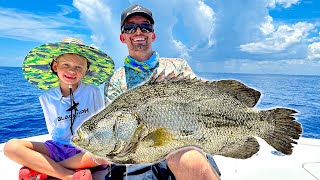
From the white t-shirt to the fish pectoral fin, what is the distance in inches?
71.8

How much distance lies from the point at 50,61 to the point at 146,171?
1816 millimetres

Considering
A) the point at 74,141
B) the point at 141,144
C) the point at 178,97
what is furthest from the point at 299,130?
the point at 74,141

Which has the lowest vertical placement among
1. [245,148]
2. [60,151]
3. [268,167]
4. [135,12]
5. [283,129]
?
[268,167]

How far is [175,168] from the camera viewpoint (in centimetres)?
264

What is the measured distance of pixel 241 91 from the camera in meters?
2.19

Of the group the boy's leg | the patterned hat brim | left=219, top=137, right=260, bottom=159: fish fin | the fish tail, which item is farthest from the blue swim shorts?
the patterned hat brim

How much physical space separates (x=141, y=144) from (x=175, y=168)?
0.78 m

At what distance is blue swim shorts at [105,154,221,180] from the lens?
302 centimetres

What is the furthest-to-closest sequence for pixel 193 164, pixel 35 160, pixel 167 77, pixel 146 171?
pixel 35 160, pixel 146 171, pixel 193 164, pixel 167 77

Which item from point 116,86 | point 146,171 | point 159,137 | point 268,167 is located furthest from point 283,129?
point 268,167

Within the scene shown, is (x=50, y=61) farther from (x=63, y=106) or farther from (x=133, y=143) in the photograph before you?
(x=133, y=143)

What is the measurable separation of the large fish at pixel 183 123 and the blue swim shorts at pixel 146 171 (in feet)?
3.08

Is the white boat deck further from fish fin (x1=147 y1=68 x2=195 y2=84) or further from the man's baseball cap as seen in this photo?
fish fin (x1=147 y1=68 x2=195 y2=84)

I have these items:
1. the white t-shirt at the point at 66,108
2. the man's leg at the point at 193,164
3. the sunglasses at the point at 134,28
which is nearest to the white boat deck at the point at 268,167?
the white t-shirt at the point at 66,108
